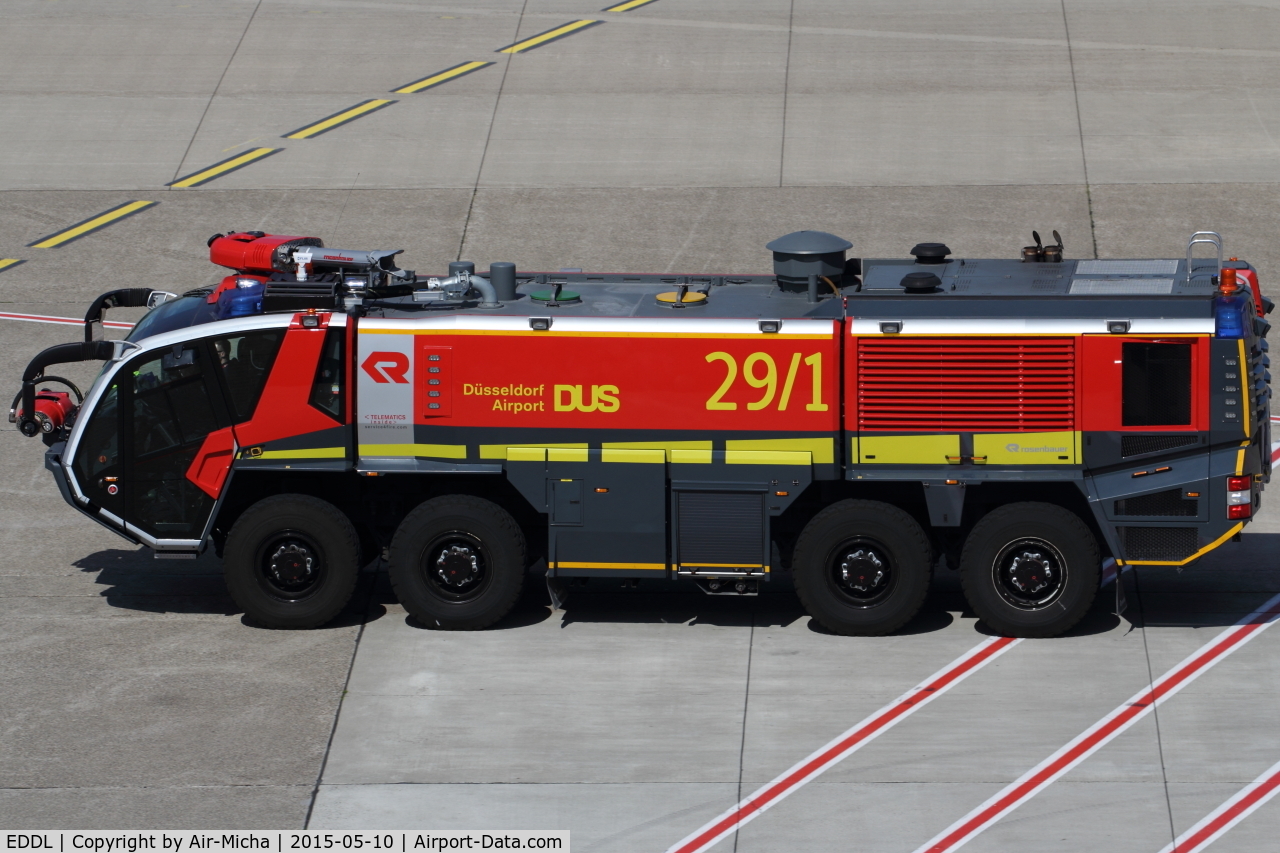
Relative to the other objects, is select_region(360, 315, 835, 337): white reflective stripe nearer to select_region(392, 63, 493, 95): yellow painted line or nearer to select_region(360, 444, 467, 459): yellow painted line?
select_region(360, 444, 467, 459): yellow painted line

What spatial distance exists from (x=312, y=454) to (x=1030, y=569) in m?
5.30

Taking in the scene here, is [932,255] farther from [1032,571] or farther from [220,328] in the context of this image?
[220,328]

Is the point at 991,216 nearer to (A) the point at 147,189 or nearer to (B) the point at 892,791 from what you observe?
(A) the point at 147,189

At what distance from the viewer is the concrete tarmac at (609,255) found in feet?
35.2

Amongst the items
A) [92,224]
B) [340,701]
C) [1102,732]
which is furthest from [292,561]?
[92,224]

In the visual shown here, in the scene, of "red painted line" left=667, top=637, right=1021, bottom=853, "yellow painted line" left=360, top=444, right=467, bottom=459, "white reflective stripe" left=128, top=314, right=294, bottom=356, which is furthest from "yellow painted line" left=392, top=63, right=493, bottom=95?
"red painted line" left=667, top=637, right=1021, bottom=853

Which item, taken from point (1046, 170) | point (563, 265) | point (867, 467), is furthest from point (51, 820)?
point (1046, 170)

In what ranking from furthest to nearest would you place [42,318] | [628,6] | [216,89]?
[628,6], [216,89], [42,318]

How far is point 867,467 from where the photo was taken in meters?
12.5

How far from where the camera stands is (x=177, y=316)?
13.3 metres

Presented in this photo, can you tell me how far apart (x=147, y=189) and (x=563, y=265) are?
705cm

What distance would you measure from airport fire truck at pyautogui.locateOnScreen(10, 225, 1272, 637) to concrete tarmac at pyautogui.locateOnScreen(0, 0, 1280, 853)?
0.63 metres

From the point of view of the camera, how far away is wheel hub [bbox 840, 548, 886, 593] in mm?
12664

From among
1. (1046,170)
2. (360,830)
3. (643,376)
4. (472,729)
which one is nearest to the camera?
(360,830)
